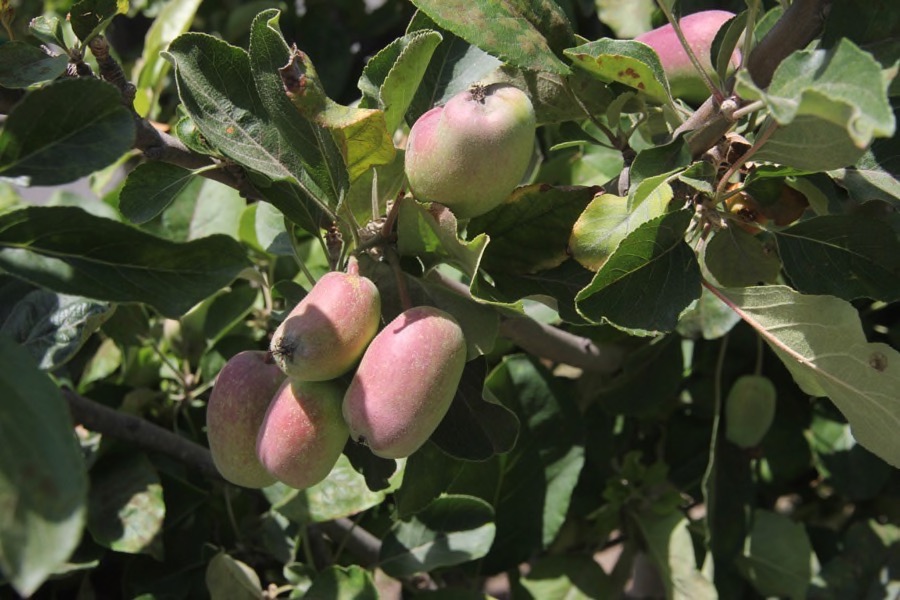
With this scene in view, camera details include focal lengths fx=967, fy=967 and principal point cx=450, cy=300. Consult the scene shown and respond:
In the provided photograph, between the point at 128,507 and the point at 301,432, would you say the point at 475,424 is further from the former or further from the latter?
the point at 128,507

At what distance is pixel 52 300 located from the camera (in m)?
0.70

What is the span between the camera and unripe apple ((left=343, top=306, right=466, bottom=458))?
504 mm

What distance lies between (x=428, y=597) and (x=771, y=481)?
519 millimetres

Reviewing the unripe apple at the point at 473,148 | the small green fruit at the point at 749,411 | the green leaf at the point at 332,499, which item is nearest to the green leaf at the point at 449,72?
the unripe apple at the point at 473,148

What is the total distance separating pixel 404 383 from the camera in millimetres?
504

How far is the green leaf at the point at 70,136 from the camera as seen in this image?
1.65ft

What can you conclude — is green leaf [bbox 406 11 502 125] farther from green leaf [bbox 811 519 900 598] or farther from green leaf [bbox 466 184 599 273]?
green leaf [bbox 811 519 900 598]

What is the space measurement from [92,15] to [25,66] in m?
0.05

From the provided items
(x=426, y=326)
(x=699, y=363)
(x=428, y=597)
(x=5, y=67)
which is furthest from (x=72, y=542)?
(x=699, y=363)

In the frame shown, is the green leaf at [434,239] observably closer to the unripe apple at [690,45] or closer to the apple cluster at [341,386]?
the apple cluster at [341,386]

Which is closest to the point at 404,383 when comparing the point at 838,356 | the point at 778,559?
the point at 838,356

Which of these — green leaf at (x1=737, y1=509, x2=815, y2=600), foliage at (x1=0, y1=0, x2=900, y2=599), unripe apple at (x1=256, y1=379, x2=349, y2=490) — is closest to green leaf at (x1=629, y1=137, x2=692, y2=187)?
foliage at (x1=0, y1=0, x2=900, y2=599)

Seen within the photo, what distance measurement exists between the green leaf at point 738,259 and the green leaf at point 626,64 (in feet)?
0.38

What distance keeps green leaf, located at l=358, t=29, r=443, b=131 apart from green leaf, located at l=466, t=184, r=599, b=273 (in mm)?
97
